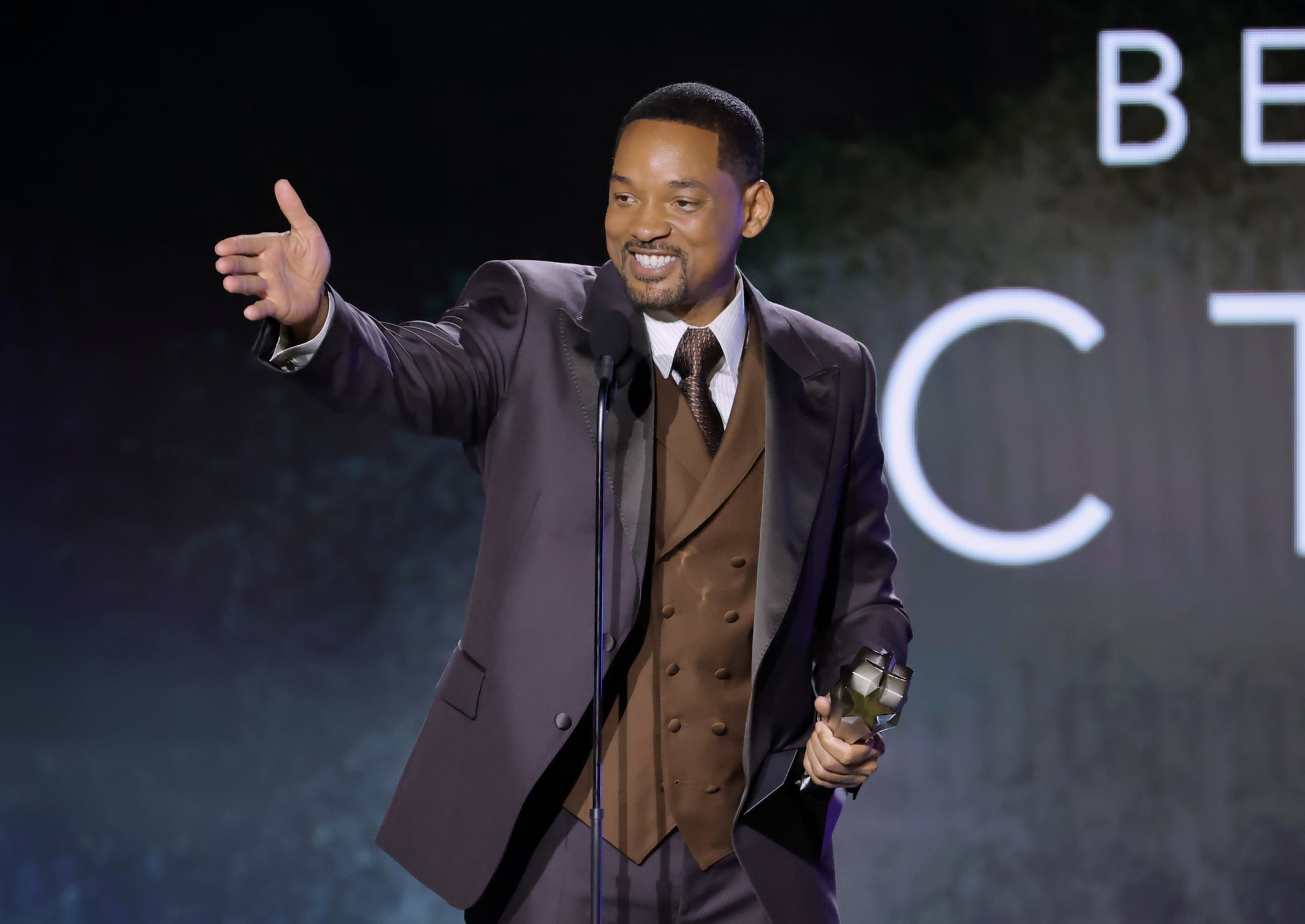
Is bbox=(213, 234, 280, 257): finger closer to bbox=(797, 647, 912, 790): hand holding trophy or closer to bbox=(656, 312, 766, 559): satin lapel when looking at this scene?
bbox=(656, 312, 766, 559): satin lapel

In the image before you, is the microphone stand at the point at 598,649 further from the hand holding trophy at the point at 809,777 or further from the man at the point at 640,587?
the hand holding trophy at the point at 809,777

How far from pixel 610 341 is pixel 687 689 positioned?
0.46 metres

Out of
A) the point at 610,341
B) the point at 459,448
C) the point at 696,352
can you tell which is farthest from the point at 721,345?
the point at 459,448

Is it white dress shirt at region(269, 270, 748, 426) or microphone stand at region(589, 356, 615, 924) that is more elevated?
white dress shirt at region(269, 270, 748, 426)

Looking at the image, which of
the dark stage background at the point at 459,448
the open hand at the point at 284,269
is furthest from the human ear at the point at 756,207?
the dark stage background at the point at 459,448

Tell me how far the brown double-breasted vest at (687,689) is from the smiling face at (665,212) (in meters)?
0.25

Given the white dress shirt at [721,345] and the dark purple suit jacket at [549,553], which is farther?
the white dress shirt at [721,345]

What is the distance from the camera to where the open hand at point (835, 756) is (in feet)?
5.13

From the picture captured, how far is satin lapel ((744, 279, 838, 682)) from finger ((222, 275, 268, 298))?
2.18ft

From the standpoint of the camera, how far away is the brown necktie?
1796 millimetres

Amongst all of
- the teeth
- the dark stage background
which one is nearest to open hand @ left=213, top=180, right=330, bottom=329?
the teeth

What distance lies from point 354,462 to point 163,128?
0.97 metres

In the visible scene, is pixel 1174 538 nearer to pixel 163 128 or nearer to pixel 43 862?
pixel 163 128

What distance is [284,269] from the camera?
1.50 meters
